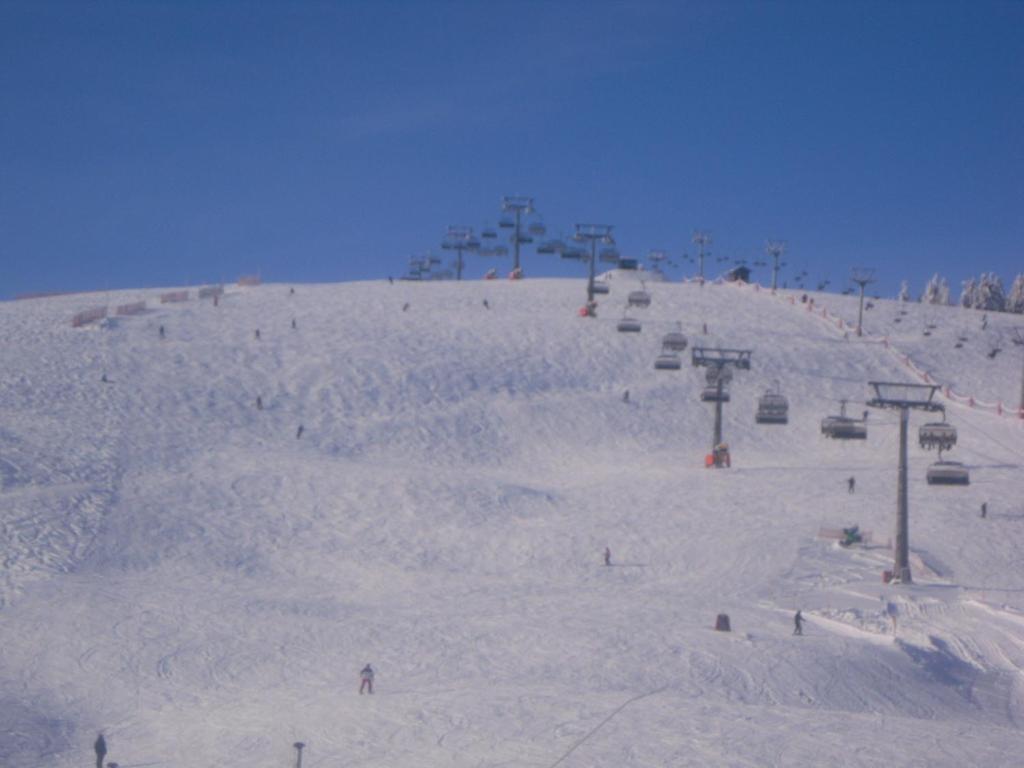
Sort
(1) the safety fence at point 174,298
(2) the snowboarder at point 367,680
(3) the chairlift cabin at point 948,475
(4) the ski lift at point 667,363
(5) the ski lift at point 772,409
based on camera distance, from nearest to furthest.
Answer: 1. (2) the snowboarder at point 367,680
2. (3) the chairlift cabin at point 948,475
3. (5) the ski lift at point 772,409
4. (4) the ski lift at point 667,363
5. (1) the safety fence at point 174,298

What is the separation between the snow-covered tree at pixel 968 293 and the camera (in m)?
137

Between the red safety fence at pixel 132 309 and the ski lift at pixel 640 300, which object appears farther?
the ski lift at pixel 640 300

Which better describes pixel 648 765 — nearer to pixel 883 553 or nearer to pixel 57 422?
pixel 883 553

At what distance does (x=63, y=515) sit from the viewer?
33812mm

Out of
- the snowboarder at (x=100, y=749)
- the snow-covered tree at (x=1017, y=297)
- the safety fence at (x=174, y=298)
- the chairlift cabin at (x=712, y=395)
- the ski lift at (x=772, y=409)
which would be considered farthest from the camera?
the snow-covered tree at (x=1017, y=297)

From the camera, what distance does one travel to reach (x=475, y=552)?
1369 inches

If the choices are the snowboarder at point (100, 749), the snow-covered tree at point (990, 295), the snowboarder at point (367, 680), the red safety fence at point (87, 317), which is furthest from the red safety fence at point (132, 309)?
the snow-covered tree at point (990, 295)

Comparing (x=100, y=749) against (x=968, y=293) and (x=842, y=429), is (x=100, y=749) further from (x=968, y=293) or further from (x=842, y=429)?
(x=968, y=293)

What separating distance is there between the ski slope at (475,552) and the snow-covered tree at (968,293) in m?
75.9

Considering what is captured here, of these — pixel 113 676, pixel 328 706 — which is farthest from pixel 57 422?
pixel 328 706

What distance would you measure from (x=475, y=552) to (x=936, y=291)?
12513cm

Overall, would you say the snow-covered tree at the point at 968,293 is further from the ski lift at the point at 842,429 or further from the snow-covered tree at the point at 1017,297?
the ski lift at the point at 842,429

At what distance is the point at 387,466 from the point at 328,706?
76.7 feet

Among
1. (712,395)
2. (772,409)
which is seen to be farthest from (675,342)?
(772,409)
